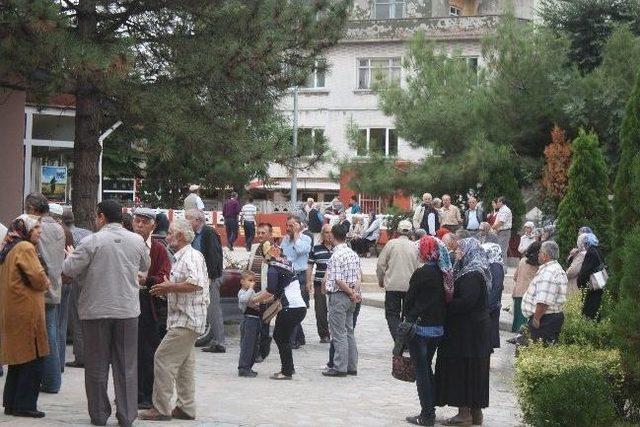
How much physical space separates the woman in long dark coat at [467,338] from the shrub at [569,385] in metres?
0.39

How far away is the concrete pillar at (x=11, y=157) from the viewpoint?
62.1 ft

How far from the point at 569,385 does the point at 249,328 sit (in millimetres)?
4986

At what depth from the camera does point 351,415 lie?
11.6m

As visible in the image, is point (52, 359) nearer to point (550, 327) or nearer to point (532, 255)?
point (550, 327)

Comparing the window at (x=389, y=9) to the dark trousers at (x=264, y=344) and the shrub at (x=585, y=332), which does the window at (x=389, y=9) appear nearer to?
the dark trousers at (x=264, y=344)

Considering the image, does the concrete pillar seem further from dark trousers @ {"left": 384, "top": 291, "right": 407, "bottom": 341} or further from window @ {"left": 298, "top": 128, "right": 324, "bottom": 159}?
dark trousers @ {"left": 384, "top": 291, "right": 407, "bottom": 341}

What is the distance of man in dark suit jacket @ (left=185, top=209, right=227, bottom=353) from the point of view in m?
15.3

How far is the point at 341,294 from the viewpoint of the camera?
14.4 meters

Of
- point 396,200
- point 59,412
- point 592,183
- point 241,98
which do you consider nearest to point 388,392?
point 59,412

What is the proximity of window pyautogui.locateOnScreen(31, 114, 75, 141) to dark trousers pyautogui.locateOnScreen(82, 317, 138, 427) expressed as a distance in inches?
472

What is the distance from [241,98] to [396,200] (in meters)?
22.3

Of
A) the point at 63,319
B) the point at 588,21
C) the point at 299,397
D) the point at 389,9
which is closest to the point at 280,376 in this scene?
the point at 299,397

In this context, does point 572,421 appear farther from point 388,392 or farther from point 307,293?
point 307,293

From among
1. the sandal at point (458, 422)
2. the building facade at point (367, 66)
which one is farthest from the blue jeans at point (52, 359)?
the building facade at point (367, 66)
